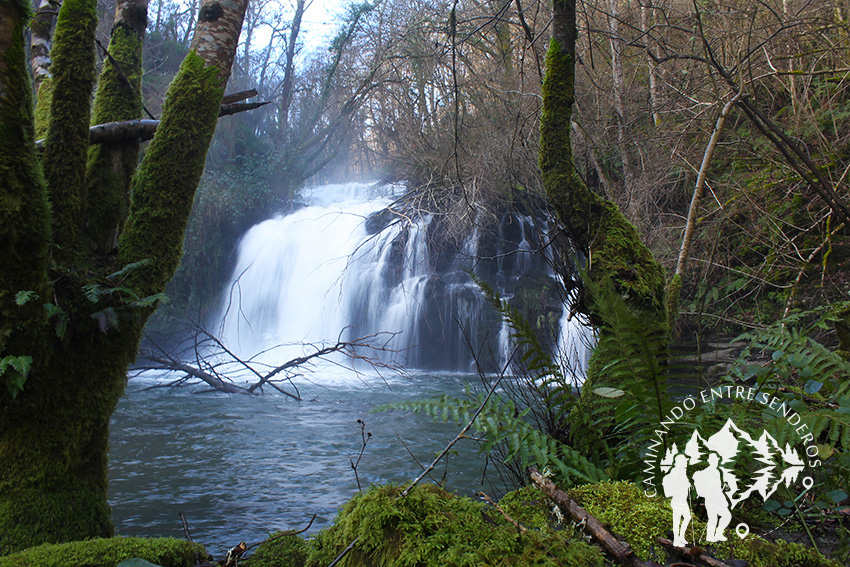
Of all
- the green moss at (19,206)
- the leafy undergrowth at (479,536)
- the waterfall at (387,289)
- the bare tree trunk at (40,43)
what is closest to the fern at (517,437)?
the leafy undergrowth at (479,536)

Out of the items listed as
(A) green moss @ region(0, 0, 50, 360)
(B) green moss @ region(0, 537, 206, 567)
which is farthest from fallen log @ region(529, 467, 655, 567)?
(A) green moss @ region(0, 0, 50, 360)

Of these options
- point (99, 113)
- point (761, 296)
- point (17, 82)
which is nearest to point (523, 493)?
point (17, 82)

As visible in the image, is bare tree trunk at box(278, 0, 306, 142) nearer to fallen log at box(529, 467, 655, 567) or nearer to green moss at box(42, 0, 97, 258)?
green moss at box(42, 0, 97, 258)

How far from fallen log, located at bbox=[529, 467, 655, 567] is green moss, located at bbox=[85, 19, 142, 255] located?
322 cm

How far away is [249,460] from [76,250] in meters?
3.53

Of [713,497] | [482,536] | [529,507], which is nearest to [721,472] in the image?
[713,497]

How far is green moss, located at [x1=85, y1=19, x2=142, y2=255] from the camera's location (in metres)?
3.70

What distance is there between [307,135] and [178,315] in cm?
958

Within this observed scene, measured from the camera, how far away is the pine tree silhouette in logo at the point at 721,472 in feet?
5.47

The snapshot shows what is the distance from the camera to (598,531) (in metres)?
1.63

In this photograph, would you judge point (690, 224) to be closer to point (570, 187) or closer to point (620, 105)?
point (570, 187)

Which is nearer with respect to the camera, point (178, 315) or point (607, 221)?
point (607, 221)

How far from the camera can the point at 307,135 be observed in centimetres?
2247

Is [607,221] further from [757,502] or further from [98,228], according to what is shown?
[98,228]
